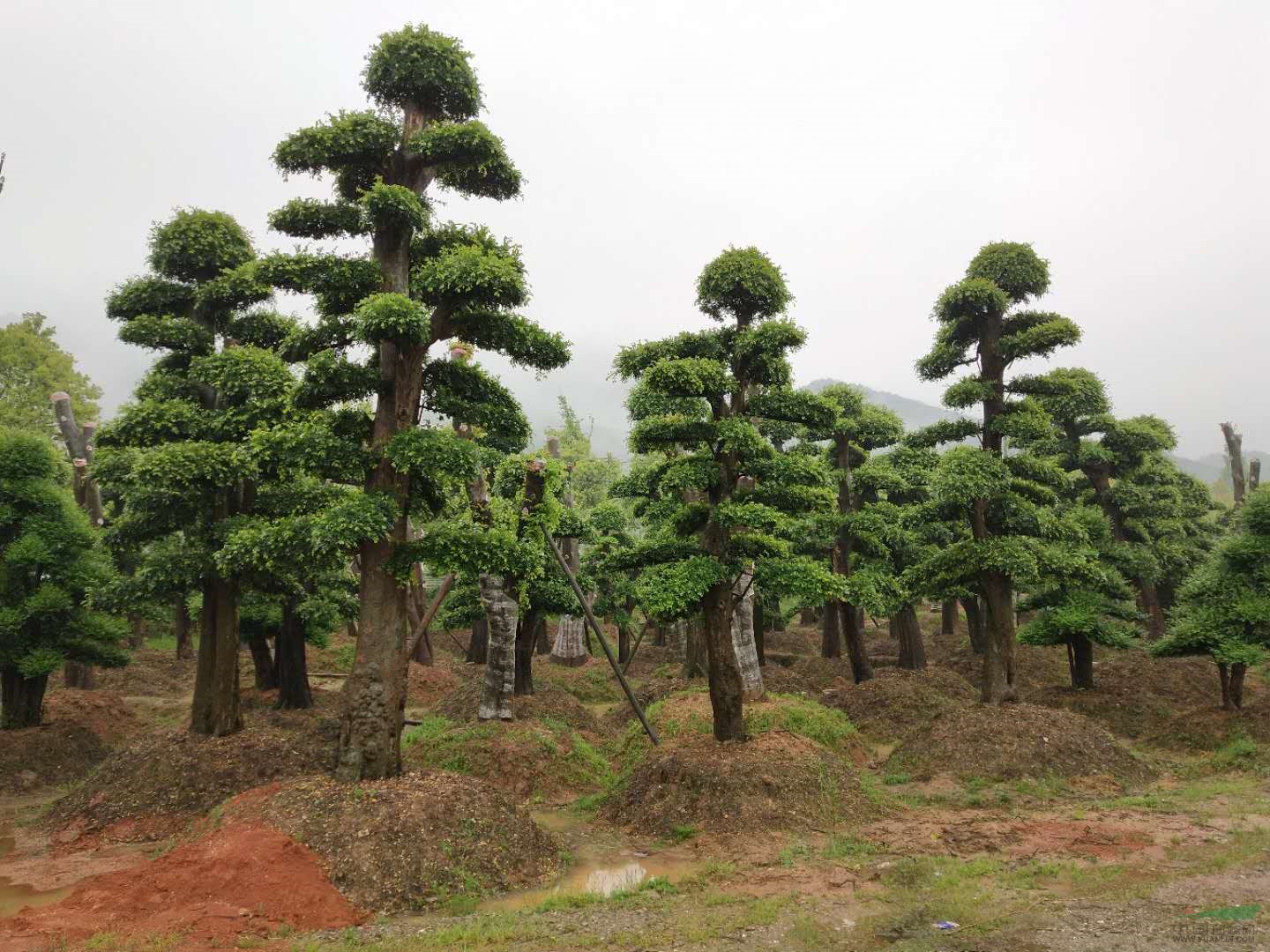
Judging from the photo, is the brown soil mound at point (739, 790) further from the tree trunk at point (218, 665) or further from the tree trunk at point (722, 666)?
the tree trunk at point (218, 665)

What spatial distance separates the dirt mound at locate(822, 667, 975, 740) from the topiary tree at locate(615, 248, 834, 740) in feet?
22.2

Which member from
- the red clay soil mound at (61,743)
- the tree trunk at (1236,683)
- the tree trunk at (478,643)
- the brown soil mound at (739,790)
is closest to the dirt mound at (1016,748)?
the brown soil mound at (739,790)

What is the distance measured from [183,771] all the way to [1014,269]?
19.7 meters

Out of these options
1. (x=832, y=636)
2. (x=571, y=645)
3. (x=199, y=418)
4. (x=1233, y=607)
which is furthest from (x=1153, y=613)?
(x=199, y=418)

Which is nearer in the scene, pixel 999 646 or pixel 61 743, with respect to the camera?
pixel 61 743

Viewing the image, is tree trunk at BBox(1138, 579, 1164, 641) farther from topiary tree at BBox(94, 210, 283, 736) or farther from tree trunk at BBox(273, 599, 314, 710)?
topiary tree at BBox(94, 210, 283, 736)

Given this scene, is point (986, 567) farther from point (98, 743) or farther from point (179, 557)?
point (98, 743)

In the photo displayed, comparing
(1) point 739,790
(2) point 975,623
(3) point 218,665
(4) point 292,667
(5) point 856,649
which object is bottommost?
(1) point 739,790

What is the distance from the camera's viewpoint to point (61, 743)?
52.1 feet

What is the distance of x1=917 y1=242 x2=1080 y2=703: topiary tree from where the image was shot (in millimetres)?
15906

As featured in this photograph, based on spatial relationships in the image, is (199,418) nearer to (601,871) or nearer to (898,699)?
(601,871)

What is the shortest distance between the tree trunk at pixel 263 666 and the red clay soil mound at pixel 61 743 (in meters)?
3.34

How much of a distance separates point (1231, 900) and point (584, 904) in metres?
6.84

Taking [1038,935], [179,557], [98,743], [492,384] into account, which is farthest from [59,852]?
[1038,935]
